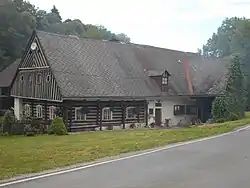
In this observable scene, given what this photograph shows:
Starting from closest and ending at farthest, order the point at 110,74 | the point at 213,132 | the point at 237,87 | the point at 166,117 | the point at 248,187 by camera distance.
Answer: the point at 248,187 < the point at 213,132 < the point at 110,74 < the point at 166,117 < the point at 237,87

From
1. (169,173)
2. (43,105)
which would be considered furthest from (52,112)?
(169,173)

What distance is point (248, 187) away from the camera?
37.0 ft

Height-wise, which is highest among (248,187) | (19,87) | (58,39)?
(58,39)

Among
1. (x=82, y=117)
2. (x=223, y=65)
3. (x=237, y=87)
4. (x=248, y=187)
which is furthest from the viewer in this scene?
(x=223, y=65)

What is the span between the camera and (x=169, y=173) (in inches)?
525

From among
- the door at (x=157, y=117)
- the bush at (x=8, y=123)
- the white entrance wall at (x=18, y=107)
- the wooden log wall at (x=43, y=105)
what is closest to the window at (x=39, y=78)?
the wooden log wall at (x=43, y=105)

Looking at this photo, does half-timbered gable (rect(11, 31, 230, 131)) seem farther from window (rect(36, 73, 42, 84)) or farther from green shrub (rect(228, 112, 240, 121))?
green shrub (rect(228, 112, 240, 121))

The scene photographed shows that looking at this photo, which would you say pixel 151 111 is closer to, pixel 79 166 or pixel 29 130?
pixel 29 130

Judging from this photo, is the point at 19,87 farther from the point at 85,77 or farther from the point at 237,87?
the point at 237,87

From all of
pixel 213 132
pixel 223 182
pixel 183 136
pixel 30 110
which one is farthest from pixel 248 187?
pixel 30 110

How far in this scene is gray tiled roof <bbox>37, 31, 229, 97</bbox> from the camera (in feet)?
124

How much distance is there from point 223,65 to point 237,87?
6.15 metres

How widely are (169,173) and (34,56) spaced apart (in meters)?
29.8

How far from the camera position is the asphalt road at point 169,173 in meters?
11.5
